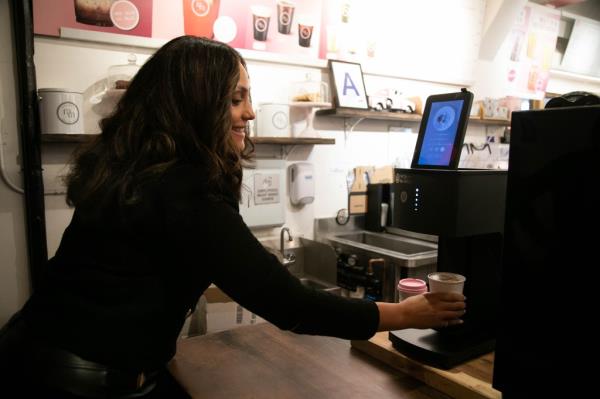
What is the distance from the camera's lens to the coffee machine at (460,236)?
3.70 feet

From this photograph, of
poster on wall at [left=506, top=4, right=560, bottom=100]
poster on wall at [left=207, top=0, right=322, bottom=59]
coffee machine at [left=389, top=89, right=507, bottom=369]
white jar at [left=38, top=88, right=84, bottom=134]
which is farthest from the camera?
poster on wall at [left=506, top=4, right=560, bottom=100]

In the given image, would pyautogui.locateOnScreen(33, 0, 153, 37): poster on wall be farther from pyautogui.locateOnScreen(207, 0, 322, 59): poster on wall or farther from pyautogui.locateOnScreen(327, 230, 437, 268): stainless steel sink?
pyautogui.locateOnScreen(327, 230, 437, 268): stainless steel sink

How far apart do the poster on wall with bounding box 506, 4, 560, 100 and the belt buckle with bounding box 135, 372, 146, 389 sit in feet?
13.2

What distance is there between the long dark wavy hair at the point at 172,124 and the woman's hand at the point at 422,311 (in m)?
0.44

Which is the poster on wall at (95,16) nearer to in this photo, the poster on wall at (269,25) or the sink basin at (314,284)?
the poster on wall at (269,25)

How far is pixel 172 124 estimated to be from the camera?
3.35ft

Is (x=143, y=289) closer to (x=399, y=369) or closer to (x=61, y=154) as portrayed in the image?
(x=399, y=369)

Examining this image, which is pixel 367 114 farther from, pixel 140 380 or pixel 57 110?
pixel 140 380

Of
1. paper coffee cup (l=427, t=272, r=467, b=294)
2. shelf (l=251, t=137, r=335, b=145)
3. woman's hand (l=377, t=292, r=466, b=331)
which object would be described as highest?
shelf (l=251, t=137, r=335, b=145)

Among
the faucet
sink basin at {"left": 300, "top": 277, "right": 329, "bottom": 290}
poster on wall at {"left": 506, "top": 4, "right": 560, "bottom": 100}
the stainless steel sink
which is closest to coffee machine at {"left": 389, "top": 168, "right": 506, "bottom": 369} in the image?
the stainless steel sink

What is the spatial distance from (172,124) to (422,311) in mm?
691

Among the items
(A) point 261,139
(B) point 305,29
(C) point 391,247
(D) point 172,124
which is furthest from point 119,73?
(C) point 391,247

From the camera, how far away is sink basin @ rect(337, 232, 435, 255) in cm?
293

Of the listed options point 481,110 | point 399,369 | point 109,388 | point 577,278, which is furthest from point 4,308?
point 481,110
